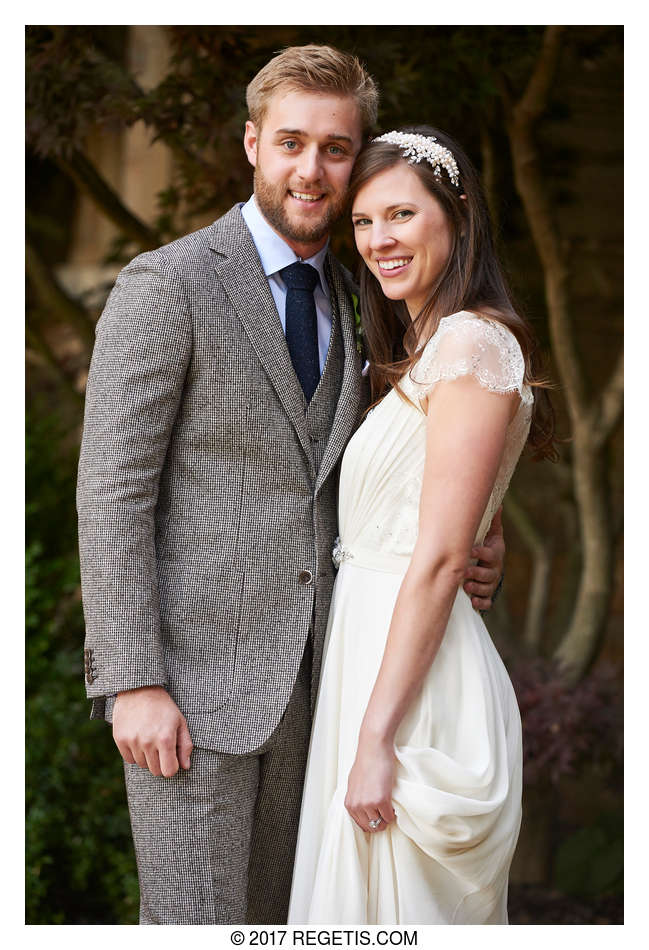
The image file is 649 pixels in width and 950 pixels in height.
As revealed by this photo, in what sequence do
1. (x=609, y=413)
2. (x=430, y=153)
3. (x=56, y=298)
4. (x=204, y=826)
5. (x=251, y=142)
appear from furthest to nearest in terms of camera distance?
1. (x=56, y=298)
2. (x=609, y=413)
3. (x=251, y=142)
4. (x=430, y=153)
5. (x=204, y=826)

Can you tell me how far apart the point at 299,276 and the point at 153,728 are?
A: 102 centimetres

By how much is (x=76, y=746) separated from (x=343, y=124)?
262 cm

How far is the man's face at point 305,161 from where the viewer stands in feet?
7.26

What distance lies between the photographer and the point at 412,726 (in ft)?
6.73

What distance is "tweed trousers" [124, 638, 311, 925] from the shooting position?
6.86 feet

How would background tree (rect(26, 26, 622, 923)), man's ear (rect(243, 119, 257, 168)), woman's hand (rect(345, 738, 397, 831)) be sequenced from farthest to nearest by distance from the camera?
background tree (rect(26, 26, 622, 923)), man's ear (rect(243, 119, 257, 168)), woman's hand (rect(345, 738, 397, 831))

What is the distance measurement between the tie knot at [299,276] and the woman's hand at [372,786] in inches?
39.2

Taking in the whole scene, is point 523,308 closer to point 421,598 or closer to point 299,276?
point 299,276

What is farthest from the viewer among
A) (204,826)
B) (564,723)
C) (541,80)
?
(564,723)

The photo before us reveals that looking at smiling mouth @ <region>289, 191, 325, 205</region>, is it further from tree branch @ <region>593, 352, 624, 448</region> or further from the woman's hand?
tree branch @ <region>593, 352, 624, 448</region>

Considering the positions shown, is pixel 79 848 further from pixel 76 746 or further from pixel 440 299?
pixel 440 299

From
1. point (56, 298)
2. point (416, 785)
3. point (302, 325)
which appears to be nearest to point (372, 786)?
point (416, 785)

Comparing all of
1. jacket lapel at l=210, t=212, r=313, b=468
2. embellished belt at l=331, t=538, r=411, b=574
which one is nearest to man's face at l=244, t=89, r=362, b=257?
jacket lapel at l=210, t=212, r=313, b=468

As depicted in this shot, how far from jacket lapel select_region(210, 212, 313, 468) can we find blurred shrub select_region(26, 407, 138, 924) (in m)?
2.12
